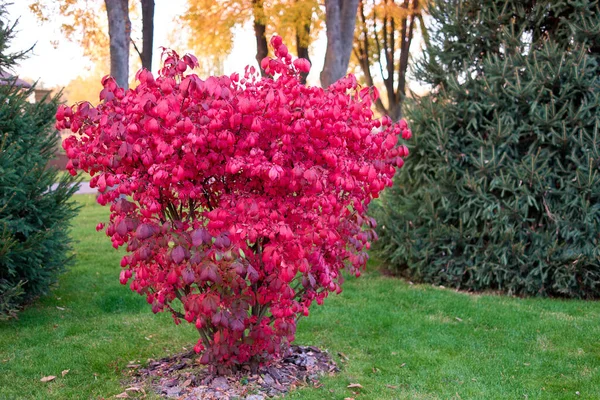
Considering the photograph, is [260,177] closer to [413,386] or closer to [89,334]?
[413,386]

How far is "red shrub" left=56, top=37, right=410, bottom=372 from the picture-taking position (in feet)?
11.4

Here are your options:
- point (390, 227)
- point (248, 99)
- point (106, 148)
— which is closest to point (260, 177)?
point (248, 99)

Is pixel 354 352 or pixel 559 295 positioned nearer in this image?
pixel 354 352

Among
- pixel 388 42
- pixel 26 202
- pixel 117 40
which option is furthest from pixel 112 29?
pixel 388 42

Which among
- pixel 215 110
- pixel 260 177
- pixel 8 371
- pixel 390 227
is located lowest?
pixel 8 371

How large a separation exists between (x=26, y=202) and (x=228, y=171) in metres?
3.14

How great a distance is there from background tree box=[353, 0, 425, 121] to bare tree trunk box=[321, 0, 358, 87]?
7855mm

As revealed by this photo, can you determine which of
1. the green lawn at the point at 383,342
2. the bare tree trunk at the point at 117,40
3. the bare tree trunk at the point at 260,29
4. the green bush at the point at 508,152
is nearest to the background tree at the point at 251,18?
the bare tree trunk at the point at 260,29

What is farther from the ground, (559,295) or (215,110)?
(215,110)

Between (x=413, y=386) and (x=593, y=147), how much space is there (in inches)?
142

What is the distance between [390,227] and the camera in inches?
291

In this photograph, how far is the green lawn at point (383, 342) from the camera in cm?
427

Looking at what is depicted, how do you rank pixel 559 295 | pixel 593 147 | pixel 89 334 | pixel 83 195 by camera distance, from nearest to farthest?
pixel 89 334 < pixel 593 147 < pixel 559 295 < pixel 83 195

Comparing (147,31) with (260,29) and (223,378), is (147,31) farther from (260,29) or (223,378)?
(223,378)
